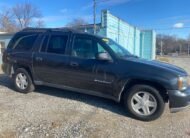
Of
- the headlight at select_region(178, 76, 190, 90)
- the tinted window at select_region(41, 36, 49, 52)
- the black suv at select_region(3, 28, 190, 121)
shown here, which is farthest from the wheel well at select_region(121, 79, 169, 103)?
the tinted window at select_region(41, 36, 49, 52)

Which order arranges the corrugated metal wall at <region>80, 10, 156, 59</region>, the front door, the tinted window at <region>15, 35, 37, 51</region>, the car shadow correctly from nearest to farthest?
the front door
the car shadow
the tinted window at <region>15, 35, 37, 51</region>
the corrugated metal wall at <region>80, 10, 156, 59</region>

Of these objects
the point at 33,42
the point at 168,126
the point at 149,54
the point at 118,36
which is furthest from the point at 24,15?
the point at 168,126

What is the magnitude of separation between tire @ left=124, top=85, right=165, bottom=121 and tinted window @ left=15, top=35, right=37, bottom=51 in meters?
3.48

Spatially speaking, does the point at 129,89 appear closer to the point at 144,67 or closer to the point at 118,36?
the point at 144,67

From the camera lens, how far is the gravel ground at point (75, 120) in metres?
4.03

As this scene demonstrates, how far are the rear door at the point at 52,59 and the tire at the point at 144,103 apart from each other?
197 centimetres

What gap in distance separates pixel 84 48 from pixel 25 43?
2.32 m

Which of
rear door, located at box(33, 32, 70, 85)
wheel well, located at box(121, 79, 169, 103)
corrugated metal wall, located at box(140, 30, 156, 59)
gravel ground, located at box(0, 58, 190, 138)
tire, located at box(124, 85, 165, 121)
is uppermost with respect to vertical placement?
corrugated metal wall, located at box(140, 30, 156, 59)

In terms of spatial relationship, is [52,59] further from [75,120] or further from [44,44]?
[75,120]

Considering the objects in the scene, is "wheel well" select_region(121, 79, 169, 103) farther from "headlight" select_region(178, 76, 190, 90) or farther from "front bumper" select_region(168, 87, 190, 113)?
"headlight" select_region(178, 76, 190, 90)

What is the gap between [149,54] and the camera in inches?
1054

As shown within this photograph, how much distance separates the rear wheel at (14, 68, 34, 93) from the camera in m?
6.67

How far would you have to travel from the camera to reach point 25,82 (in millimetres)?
6750

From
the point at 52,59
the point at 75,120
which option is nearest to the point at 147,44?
the point at 52,59
